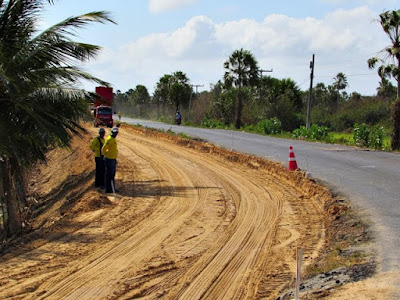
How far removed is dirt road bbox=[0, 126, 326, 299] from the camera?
7.07m

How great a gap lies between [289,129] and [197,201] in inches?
1534

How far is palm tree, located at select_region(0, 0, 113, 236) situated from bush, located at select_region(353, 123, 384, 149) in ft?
61.6

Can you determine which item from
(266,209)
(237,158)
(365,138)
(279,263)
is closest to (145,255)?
(279,263)

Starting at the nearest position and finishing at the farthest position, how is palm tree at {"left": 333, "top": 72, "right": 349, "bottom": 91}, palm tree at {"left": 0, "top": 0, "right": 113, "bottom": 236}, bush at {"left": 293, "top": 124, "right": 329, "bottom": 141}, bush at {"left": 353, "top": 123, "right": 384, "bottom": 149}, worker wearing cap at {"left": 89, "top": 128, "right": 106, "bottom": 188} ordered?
palm tree at {"left": 0, "top": 0, "right": 113, "bottom": 236} < worker wearing cap at {"left": 89, "top": 128, "right": 106, "bottom": 188} < bush at {"left": 353, "top": 123, "right": 384, "bottom": 149} < bush at {"left": 293, "top": 124, "right": 329, "bottom": 141} < palm tree at {"left": 333, "top": 72, "right": 349, "bottom": 91}

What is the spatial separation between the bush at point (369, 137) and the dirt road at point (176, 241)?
474 inches

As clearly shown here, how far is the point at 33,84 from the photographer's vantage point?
39.7 feet

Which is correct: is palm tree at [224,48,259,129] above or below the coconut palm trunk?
above

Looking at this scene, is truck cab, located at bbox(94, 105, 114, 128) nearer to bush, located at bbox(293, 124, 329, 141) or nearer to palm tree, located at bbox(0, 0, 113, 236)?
bush, located at bbox(293, 124, 329, 141)

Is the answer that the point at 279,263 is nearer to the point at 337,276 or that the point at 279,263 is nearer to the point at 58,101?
the point at 337,276

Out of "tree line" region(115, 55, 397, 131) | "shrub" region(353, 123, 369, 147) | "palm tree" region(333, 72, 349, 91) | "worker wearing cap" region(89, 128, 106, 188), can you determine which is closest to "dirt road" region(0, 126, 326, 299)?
"worker wearing cap" region(89, 128, 106, 188)

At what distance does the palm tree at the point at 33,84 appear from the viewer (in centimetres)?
1205

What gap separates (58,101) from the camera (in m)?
12.5

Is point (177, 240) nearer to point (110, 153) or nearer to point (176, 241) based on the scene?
point (176, 241)

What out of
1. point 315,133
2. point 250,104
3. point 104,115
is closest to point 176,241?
point 315,133
